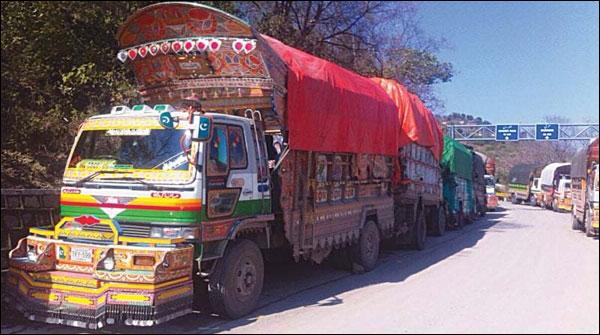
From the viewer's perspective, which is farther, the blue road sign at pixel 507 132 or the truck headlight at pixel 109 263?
the blue road sign at pixel 507 132

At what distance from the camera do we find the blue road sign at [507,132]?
43062 millimetres

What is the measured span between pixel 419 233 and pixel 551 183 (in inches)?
900

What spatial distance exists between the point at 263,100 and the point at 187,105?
1097 millimetres

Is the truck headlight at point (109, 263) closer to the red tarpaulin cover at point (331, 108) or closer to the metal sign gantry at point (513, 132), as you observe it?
the red tarpaulin cover at point (331, 108)

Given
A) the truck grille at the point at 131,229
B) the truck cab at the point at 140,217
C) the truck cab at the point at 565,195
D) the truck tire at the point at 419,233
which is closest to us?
the truck cab at the point at 140,217

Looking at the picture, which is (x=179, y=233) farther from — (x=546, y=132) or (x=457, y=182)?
(x=546, y=132)

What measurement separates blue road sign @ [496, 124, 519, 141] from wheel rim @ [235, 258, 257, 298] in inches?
1577

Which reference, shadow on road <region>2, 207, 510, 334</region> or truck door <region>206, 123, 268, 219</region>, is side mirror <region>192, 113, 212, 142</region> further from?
Answer: shadow on road <region>2, 207, 510, 334</region>

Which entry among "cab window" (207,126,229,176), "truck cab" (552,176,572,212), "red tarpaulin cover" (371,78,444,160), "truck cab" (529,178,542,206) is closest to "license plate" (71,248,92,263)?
"cab window" (207,126,229,176)

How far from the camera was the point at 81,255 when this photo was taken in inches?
220

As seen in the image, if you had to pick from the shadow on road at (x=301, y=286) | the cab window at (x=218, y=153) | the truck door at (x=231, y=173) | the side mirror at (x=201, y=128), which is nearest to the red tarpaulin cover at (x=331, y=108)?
the truck door at (x=231, y=173)

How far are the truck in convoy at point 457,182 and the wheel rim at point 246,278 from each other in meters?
11.8

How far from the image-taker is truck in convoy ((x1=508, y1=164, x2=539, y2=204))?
46.3m

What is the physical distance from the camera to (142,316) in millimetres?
5316
